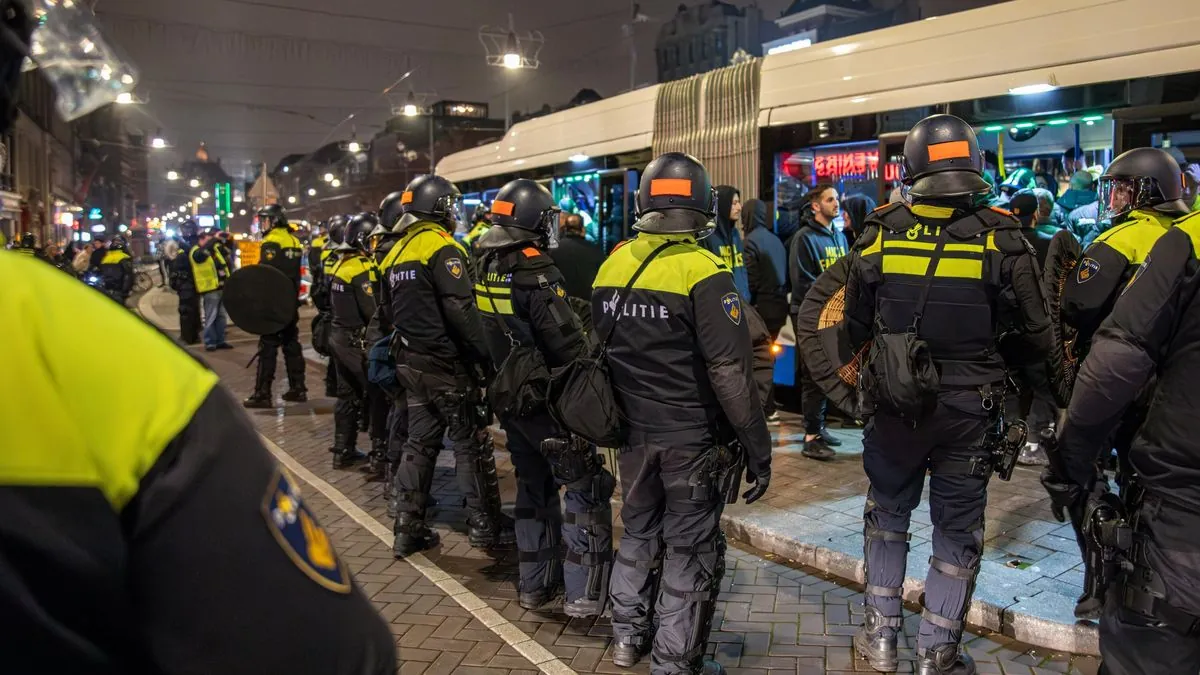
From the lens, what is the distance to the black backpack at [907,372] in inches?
146

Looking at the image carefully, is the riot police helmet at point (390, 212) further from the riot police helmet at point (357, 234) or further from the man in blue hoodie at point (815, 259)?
the man in blue hoodie at point (815, 259)

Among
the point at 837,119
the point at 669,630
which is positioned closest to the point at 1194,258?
the point at 669,630

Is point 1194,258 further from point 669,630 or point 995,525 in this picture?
point 995,525

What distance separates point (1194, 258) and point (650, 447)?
220 centimetres

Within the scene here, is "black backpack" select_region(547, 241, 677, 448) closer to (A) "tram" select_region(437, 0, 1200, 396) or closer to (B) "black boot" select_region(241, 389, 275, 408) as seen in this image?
(A) "tram" select_region(437, 0, 1200, 396)

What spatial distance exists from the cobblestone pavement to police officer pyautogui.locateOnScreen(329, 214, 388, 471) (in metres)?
1.56

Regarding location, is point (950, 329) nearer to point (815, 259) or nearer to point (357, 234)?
point (815, 259)

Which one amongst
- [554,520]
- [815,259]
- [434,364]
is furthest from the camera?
[815,259]

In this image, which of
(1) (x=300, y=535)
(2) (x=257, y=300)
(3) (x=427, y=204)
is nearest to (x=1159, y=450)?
(1) (x=300, y=535)

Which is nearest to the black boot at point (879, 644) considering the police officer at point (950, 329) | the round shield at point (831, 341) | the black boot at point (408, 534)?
the police officer at point (950, 329)

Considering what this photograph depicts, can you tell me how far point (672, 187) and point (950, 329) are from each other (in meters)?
1.42

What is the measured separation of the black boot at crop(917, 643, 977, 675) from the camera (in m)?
3.85

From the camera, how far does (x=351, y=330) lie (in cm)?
769

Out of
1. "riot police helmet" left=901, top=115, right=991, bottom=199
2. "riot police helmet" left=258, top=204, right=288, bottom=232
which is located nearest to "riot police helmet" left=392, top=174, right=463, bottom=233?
"riot police helmet" left=901, top=115, right=991, bottom=199
